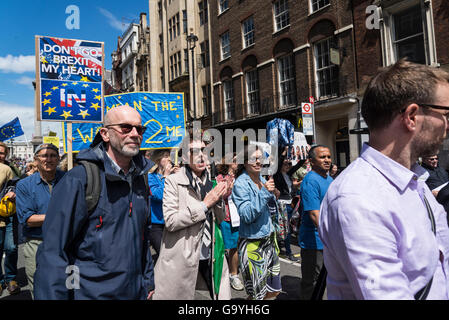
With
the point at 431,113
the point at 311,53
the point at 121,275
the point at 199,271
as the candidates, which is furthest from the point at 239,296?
the point at 311,53

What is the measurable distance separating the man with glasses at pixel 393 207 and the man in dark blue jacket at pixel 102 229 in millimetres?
1291

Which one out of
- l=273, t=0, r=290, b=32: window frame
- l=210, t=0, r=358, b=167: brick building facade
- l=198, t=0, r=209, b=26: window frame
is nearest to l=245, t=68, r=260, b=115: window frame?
l=210, t=0, r=358, b=167: brick building facade

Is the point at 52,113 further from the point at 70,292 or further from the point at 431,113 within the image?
the point at 431,113

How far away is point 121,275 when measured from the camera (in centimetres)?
199

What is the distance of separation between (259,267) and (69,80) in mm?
4334

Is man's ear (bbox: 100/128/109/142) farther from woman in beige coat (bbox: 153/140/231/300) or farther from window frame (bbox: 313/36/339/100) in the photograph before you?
window frame (bbox: 313/36/339/100)

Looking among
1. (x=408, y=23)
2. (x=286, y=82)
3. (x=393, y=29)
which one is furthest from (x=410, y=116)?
(x=286, y=82)

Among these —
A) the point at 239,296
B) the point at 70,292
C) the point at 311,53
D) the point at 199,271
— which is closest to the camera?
the point at 70,292

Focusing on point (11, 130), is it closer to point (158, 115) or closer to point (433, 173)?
point (158, 115)

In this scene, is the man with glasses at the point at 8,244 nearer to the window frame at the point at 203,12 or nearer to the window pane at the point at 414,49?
the window pane at the point at 414,49

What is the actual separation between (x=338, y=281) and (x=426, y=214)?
43 cm

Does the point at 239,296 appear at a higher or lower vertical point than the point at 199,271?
lower

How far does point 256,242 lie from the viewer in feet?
12.4

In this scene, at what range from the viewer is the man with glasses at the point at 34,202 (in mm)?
3521
